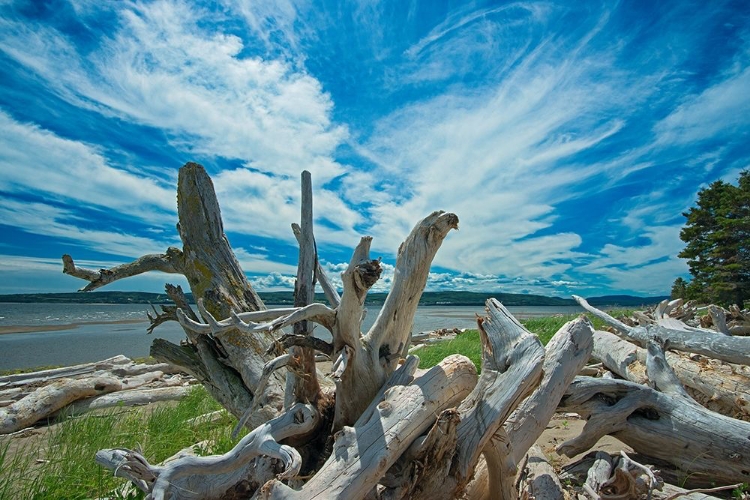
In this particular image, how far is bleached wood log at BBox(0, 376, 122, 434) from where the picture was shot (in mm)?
6926

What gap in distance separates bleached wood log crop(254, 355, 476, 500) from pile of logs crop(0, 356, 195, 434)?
3593 mm

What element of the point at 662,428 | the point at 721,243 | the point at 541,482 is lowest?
the point at 541,482

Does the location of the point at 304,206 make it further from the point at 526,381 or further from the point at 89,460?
the point at 89,460

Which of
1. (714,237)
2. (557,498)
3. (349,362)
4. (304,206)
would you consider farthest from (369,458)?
(714,237)

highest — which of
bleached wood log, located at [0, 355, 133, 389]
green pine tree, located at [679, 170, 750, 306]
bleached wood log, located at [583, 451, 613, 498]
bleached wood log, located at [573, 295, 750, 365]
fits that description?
green pine tree, located at [679, 170, 750, 306]

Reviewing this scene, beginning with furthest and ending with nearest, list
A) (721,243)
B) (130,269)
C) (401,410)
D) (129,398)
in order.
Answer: (721,243), (129,398), (130,269), (401,410)

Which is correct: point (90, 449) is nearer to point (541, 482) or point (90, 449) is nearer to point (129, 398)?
point (541, 482)

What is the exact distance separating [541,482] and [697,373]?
14.1 feet

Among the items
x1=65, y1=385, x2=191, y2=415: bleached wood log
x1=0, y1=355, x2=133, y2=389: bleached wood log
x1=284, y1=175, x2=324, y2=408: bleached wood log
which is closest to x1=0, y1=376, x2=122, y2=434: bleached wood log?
x1=65, y1=385, x2=191, y2=415: bleached wood log

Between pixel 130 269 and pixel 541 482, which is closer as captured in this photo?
pixel 541 482

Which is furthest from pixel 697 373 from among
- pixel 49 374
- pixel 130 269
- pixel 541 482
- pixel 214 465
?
pixel 49 374

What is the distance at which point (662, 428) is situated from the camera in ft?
13.2

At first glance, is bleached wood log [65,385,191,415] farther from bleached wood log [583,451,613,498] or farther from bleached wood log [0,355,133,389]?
bleached wood log [583,451,613,498]

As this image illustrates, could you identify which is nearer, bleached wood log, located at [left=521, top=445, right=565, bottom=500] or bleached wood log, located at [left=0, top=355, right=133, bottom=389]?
bleached wood log, located at [left=521, top=445, right=565, bottom=500]
